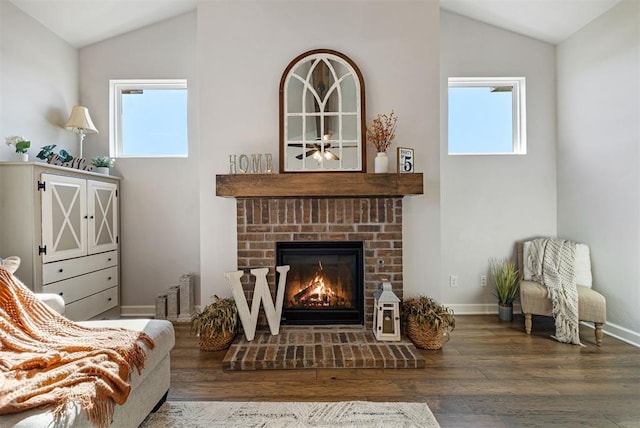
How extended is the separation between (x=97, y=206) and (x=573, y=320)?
425 cm

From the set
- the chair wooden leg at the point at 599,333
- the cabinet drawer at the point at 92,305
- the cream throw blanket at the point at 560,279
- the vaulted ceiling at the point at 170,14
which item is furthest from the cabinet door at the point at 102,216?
the chair wooden leg at the point at 599,333

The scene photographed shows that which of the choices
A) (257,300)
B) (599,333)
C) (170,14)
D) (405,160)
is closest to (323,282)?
(257,300)

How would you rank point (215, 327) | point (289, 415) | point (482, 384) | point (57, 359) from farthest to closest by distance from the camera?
point (215, 327), point (482, 384), point (289, 415), point (57, 359)

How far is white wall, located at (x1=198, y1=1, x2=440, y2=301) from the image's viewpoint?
2994mm

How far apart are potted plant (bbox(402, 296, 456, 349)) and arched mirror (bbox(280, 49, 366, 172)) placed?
1301mm

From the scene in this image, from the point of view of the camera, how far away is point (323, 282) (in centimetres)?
307

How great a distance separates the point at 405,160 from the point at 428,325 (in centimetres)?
132

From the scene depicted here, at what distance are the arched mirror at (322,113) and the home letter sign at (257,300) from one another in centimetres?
92

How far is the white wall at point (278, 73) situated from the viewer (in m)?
2.99

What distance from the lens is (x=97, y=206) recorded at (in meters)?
3.20

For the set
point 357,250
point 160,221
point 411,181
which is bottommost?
point 357,250

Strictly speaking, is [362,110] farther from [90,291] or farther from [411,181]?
[90,291]

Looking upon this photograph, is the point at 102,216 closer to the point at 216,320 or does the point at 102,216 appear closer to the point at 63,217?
the point at 63,217

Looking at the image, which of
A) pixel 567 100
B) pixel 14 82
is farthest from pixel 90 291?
pixel 567 100
